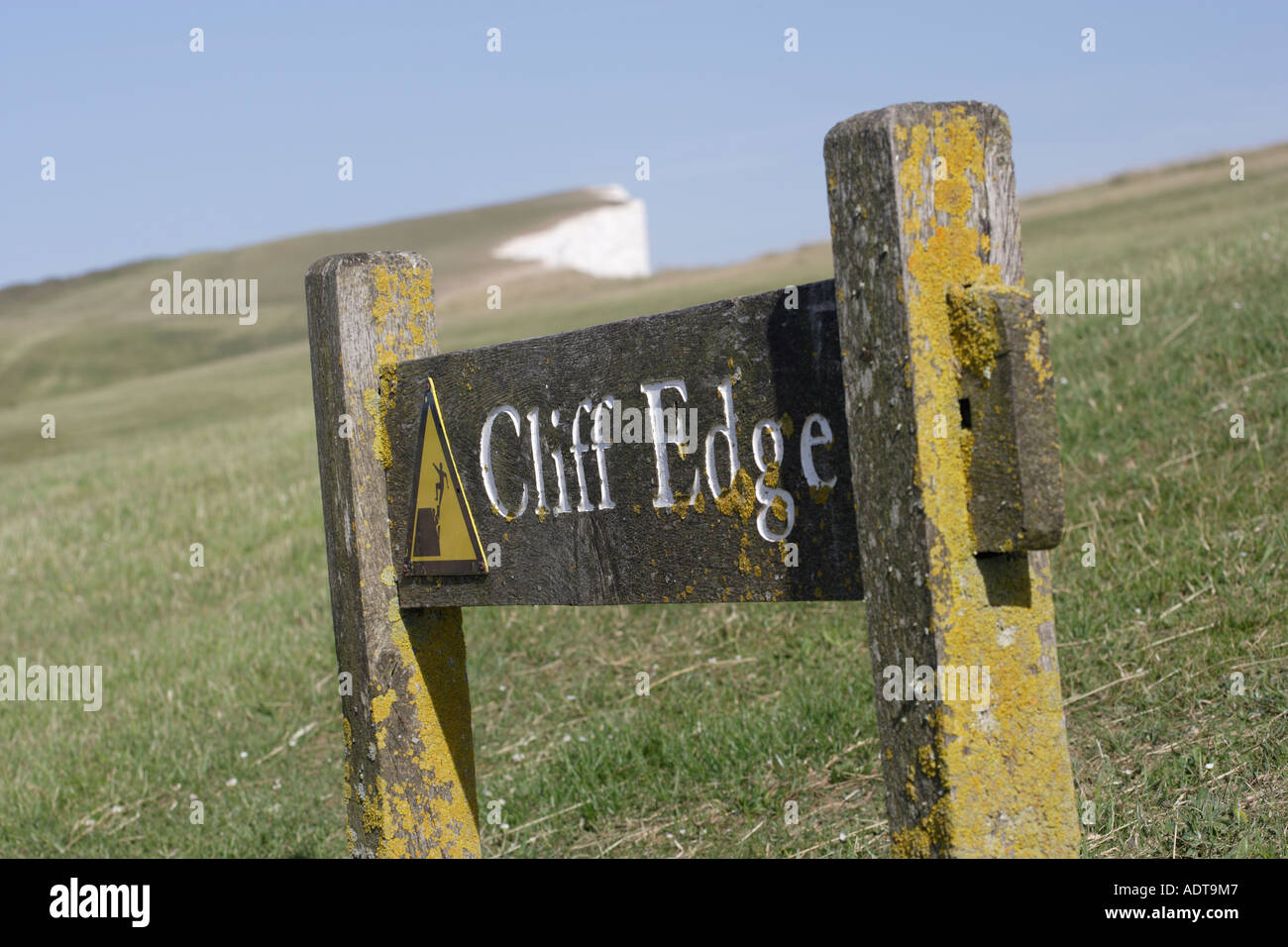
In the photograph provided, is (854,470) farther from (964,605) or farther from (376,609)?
(376,609)

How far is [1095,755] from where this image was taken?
12.0ft

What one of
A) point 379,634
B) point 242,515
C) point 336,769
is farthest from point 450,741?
point 242,515

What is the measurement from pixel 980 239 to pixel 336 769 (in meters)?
4.45

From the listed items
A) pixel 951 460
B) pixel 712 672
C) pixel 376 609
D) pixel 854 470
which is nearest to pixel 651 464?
pixel 854 470

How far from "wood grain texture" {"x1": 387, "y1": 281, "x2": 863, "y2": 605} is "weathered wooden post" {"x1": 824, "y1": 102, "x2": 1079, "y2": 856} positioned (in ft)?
0.46

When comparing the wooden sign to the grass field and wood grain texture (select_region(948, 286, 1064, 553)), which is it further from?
the grass field

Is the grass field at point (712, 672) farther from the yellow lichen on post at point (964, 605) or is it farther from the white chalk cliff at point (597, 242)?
the white chalk cliff at point (597, 242)

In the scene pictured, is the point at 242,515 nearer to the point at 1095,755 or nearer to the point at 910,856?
the point at 1095,755

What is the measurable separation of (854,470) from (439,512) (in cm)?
132

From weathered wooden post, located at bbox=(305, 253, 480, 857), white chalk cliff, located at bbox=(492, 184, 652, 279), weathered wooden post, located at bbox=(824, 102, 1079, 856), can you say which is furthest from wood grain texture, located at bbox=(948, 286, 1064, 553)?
white chalk cliff, located at bbox=(492, 184, 652, 279)

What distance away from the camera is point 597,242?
74.1 metres

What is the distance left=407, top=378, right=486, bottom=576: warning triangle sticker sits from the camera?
2820 mm

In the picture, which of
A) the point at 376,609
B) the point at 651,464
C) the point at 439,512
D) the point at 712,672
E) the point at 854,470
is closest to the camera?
the point at 854,470
